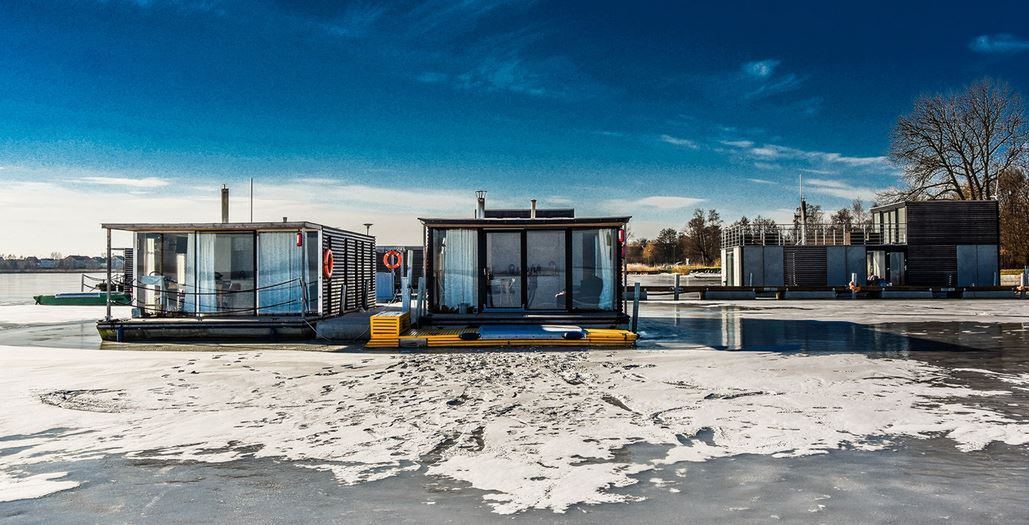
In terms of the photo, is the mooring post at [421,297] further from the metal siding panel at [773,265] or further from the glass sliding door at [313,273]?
the metal siding panel at [773,265]

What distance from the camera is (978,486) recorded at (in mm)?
5531

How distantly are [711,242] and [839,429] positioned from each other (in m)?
75.8

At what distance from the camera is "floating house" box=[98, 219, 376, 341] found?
17578 mm

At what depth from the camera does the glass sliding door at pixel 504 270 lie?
17.3m

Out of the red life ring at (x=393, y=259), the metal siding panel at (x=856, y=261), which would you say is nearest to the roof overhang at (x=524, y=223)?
the red life ring at (x=393, y=259)

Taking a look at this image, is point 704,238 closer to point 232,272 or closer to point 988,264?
point 988,264

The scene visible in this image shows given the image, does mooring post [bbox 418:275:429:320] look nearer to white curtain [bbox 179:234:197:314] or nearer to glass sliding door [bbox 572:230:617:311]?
glass sliding door [bbox 572:230:617:311]

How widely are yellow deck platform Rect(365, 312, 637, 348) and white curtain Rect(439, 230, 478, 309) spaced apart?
2.03 metres

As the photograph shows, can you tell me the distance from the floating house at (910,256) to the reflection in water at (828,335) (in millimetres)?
16561

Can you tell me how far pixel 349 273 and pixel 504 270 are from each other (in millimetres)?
5637

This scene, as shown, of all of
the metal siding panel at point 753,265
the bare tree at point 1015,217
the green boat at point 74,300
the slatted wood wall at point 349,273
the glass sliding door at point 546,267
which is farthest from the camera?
the bare tree at point 1015,217

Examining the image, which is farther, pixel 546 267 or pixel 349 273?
pixel 349 273

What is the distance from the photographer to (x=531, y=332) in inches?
608

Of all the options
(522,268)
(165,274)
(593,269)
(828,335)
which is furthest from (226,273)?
(828,335)
